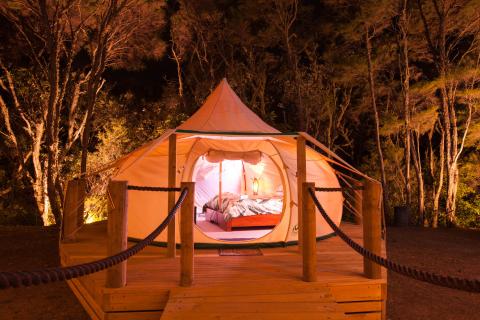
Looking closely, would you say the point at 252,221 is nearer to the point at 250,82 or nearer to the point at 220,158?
the point at 220,158

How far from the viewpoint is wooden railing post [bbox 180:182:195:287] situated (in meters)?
3.58

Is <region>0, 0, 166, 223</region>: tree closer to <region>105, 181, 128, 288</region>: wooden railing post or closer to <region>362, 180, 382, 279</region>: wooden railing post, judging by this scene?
<region>105, 181, 128, 288</region>: wooden railing post

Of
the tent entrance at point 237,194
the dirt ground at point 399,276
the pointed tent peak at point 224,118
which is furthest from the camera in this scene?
the tent entrance at point 237,194

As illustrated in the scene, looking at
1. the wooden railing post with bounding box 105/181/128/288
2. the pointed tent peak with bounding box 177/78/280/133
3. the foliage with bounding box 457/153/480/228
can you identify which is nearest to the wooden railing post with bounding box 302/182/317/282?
the wooden railing post with bounding box 105/181/128/288

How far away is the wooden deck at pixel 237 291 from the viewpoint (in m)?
3.28

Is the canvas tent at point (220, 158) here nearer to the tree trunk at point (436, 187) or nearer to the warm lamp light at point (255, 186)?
the warm lamp light at point (255, 186)

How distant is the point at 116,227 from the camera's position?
136 inches

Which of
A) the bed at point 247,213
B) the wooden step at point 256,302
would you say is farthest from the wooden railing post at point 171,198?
the bed at point 247,213

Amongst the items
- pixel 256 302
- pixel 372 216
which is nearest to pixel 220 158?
pixel 372 216

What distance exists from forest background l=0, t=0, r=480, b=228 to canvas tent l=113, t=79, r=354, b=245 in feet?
12.9

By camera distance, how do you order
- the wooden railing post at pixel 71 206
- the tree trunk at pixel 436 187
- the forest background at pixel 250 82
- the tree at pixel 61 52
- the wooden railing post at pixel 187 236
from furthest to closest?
1. the tree trunk at pixel 436 187
2. the forest background at pixel 250 82
3. the tree at pixel 61 52
4. the wooden railing post at pixel 71 206
5. the wooden railing post at pixel 187 236

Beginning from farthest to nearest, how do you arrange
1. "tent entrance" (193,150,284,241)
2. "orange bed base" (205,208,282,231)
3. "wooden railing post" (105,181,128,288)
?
1. "orange bed base" (205,208,282,231)
2. "tent entrance" (193,150,284,241)
3. "wooden railing post" (105,181,128,288)

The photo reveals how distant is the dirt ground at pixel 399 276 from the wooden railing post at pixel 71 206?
60 centimetres

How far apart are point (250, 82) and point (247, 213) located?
8.36 metres
